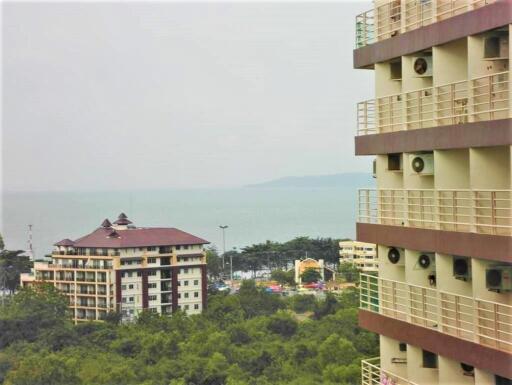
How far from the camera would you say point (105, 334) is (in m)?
11.5

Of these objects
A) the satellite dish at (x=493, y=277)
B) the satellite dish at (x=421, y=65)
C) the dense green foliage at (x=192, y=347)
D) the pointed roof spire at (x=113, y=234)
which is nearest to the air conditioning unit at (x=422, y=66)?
the satellite dish at (x=421, y=65)

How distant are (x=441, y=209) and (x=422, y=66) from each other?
36 centimetres

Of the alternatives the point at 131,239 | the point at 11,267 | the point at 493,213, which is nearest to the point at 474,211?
the point at 493,213

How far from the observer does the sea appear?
26.0 metres

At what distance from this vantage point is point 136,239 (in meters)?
16.0

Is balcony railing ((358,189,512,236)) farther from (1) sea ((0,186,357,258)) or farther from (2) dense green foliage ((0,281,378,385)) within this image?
(1) sea ((0,186,357,258))

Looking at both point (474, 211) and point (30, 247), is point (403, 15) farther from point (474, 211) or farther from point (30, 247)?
point (30, 247)

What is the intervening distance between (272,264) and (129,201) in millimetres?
16310

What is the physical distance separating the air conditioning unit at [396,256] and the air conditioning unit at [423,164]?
0.27 m

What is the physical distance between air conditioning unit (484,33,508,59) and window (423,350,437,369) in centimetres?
73

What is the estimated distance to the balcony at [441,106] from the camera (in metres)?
1.80

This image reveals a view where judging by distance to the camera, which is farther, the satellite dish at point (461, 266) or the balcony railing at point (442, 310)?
the satellite dish at point (461, 266)

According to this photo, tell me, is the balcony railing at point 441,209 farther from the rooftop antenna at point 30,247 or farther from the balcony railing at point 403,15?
the rooftop antenna at point 30,247

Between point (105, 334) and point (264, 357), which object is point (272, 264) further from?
point (264, 357)
